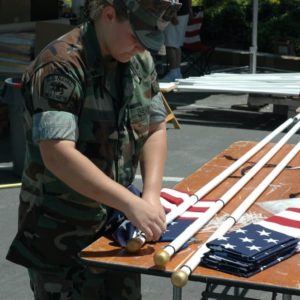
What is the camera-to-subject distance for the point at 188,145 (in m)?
8.52

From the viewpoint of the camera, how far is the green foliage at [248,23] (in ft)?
45.8

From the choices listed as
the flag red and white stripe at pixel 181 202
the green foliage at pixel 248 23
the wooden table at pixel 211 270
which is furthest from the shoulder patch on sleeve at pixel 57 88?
the green foliage at pixel 248 23

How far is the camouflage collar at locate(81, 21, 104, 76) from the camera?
109 inches

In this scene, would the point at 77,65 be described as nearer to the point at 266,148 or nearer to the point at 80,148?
the point at 80,148

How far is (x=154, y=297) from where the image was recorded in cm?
479

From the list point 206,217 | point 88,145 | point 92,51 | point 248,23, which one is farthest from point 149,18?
point 248,23

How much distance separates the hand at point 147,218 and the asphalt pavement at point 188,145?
2.07 m

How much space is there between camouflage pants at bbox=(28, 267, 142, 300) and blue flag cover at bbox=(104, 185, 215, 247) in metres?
0.14

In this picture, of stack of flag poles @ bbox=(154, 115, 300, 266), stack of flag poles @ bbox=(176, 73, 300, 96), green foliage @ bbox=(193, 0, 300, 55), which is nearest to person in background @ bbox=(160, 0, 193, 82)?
stack of flag poles @ bbox=(176, 73, 300, 96)

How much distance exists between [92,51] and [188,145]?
19.0ft

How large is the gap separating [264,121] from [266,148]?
18.1ft

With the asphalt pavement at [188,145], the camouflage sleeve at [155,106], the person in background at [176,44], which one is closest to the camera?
the camouflage sleeve at [155,106]

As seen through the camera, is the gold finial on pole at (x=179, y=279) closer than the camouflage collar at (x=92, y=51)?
Yes

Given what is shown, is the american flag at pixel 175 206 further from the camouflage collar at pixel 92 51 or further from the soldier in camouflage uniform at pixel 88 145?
the camouflage collar at pixel 92 51
